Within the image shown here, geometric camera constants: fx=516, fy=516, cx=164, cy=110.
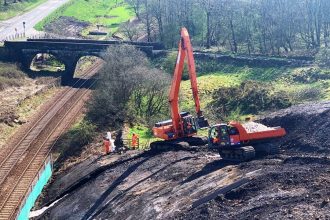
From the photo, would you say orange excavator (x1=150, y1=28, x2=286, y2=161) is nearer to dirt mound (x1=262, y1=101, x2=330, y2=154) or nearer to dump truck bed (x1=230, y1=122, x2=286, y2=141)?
dump truck bed (x1=230, y1=122, x2=286, y2=141)

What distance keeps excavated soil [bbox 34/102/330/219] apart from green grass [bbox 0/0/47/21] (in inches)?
2787

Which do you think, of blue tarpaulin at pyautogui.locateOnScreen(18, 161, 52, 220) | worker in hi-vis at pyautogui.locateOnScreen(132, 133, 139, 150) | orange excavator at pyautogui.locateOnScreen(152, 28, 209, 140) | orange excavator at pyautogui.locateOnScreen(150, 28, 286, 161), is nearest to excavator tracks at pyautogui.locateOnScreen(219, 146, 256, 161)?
orange excavator at pyautogui.locateOnScreen(150, 28, 286, 161)

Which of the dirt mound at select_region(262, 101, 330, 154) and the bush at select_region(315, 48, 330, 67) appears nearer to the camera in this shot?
the dirt mound at select_region(262, 101, 330, 154)

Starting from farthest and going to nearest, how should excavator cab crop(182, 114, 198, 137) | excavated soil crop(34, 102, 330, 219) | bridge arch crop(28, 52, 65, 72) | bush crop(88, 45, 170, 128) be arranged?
bridge arch crop(28, 52, 65, 72) → bush crop(88, 45, 170, 128) → excavator cab crop(182, 114, 198, 137) → excavated soil crop(34, 102, 330, 219)

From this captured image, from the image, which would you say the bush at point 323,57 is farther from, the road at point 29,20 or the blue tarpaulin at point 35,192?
the road at point 29,20

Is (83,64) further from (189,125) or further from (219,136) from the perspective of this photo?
(219,136)

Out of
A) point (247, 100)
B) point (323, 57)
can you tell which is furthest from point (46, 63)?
point (323, 57)

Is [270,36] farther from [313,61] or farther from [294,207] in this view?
[294,207]

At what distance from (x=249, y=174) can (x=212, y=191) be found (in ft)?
6.44

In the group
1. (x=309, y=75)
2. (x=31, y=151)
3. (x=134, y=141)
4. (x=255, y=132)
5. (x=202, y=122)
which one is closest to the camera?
(x=255, y=132)

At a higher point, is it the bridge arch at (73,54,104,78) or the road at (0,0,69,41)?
the road at (0,0,69,41)

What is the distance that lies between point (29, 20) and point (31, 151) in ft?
206

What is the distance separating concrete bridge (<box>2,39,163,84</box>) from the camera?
220 feet

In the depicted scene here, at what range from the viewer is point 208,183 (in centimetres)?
2475
